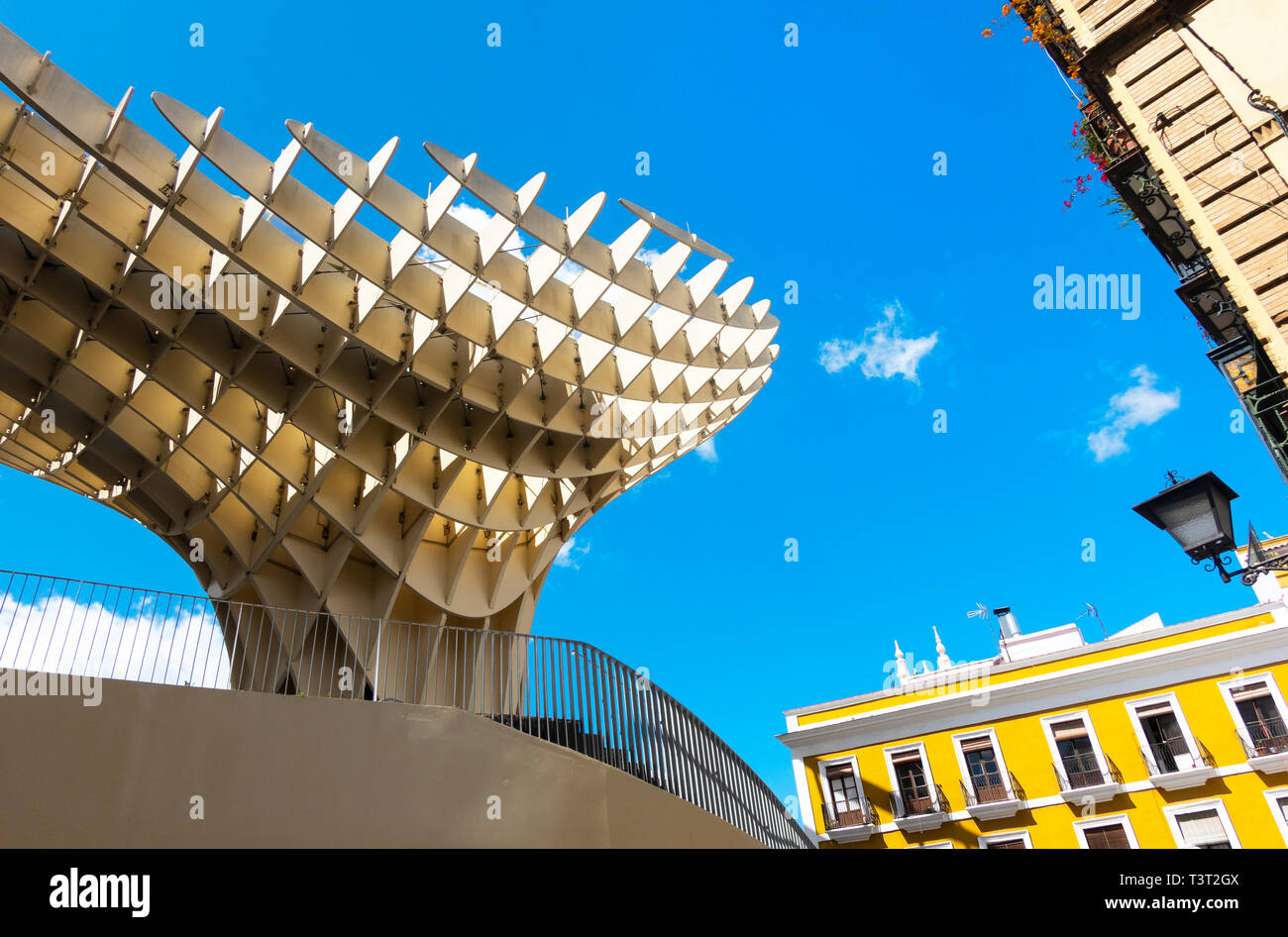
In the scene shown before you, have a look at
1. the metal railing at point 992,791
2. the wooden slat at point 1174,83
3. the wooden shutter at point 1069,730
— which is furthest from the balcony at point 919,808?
the wooden slat at point 1174,83

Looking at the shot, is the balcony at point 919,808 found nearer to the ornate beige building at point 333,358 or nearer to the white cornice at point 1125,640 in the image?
the white cornice at point 1125,640

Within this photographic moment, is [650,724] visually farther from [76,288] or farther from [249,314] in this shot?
[76,288]

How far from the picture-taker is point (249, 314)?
53.0ft

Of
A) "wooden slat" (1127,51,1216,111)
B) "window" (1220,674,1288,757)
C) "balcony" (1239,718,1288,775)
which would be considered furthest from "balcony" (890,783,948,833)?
"wooden slat" (1127,51,1216,111)

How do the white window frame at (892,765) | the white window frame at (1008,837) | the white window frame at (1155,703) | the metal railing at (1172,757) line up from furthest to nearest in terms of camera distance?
1. the white window frame at (892,765)
2. the white window frame at (1008,837)
3. the white window frame at (1155,703)
4. the metal railing at (1172,757)

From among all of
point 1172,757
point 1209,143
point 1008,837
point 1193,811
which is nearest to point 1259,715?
point 1172,757

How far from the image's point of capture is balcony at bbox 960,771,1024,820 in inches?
1025

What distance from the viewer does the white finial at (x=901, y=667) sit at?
1262 inches

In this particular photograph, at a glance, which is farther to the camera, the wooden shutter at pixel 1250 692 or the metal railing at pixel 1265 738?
the wooden shutter at pixel 1250 692

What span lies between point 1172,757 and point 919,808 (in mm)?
7409

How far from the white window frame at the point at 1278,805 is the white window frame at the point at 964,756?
6.40 metres
